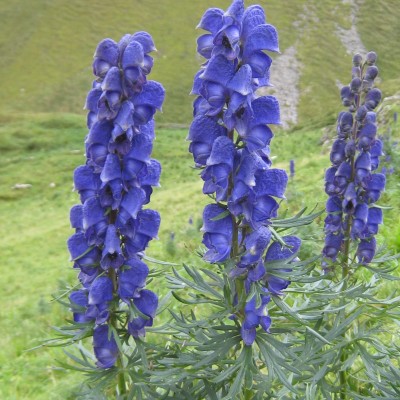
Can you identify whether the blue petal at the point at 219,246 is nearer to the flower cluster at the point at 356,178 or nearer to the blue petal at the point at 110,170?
the blue petal at the point at 110,170

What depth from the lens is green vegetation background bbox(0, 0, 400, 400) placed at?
26.7 feet

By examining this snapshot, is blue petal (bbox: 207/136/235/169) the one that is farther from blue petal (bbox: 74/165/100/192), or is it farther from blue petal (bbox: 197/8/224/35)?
blue petal (bbox: 74/165/100/192)

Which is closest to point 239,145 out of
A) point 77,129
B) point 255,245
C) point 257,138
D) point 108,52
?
point 257,138

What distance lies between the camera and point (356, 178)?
3.58m

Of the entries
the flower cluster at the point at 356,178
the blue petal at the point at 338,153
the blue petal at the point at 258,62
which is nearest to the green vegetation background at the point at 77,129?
the flower cluster at the point at 356,178

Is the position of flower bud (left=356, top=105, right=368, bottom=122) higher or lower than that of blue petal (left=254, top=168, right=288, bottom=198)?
lower

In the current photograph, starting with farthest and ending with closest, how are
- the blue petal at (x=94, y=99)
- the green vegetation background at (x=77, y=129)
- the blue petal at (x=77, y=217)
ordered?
1. the green vegetation background at (x=77, y=129)
2. the blue petal at (x=77, y=217)
3. the blue petal at (x=94, y=99)

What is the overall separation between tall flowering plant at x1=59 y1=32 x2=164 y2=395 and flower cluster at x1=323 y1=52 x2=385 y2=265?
1484 millimetres

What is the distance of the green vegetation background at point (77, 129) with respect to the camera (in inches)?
320

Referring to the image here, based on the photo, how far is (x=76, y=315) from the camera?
2635 mm

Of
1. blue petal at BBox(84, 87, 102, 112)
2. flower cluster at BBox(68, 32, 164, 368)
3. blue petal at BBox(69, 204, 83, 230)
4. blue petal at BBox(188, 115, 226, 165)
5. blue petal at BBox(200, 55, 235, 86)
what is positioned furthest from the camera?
blue petal at BBox(69, 204, 83, 230)

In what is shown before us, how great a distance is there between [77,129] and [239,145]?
47.3 m

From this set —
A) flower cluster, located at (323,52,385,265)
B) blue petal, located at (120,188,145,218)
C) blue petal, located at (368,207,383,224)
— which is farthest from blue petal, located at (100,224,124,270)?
blue petal, located at (368,207,383,224)

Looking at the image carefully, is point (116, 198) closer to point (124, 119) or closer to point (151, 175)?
point (151, 175)
